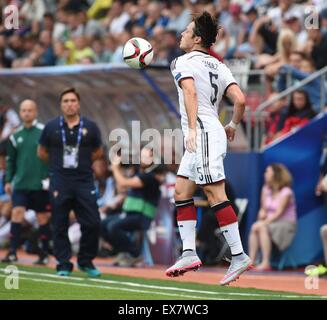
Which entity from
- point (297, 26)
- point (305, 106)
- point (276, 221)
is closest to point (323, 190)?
point (276, 221)

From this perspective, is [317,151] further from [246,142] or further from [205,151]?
[205,151]

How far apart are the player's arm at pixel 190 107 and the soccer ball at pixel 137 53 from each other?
952 mm

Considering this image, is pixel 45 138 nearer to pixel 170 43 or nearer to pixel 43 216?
pixel 43 216

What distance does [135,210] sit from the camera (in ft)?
56.4

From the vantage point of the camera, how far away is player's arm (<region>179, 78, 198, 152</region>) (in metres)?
10.4

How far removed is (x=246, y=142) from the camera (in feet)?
57.2

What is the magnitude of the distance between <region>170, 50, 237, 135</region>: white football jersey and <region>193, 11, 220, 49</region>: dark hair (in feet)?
0.46

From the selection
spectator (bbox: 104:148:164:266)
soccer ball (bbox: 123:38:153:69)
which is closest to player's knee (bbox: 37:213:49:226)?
spectator (bbox: 104:148:164:266)

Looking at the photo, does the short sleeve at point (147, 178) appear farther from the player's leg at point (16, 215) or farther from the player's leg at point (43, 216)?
the player's leg at point (16, 215)

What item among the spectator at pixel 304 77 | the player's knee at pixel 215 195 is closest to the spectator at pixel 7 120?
the spectator at pixel 304 77

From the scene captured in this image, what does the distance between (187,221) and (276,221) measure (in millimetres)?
5931
